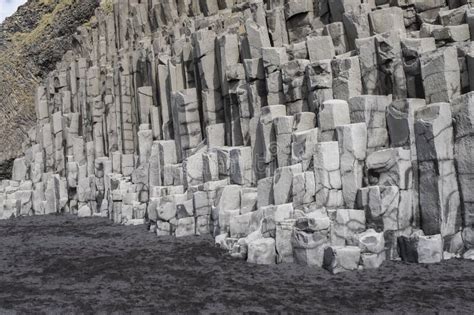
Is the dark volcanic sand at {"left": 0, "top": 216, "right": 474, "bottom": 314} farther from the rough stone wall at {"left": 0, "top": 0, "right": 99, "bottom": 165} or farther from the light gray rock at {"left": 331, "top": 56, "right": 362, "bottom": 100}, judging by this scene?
the rough stone wall at {"left": 0, "top": 0, "right": 99, "bottom": 165}

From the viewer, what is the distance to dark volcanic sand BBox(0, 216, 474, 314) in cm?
761

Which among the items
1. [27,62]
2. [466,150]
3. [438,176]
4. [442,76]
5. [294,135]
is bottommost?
[438,176]

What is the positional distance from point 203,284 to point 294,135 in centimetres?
457

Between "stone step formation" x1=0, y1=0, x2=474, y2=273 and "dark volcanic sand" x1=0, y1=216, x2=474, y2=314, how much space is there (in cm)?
60

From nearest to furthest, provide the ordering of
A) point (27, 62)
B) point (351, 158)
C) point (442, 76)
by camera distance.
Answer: point (442, 76)
point (351, 158)
point (27, 62)

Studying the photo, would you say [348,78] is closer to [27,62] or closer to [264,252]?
[264,252]

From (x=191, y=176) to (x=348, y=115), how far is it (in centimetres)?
574

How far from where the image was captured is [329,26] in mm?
14344

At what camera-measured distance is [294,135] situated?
12.0 m

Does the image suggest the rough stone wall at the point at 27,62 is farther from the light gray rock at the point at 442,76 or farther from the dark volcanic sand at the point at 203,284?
the light gray rock at the point at 442,76

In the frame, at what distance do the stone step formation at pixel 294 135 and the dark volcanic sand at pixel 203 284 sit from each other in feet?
1.96

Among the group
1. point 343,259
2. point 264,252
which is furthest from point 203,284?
point 343,259

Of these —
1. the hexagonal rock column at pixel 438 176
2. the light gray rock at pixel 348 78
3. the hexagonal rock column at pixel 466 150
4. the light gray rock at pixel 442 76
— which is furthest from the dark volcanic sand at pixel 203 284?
the light gray rock at pixel 348 78

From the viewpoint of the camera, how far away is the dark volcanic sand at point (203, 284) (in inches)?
300
